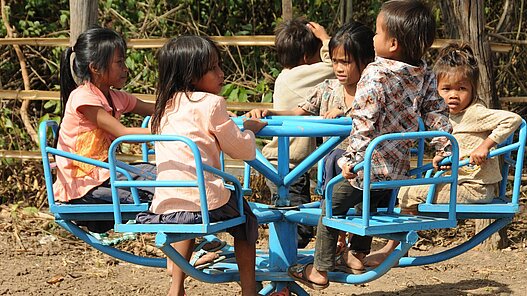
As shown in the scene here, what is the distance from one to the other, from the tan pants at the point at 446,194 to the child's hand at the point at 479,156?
11.2 inches

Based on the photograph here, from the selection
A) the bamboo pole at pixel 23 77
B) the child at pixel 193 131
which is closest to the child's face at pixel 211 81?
the child at pixel 193 131

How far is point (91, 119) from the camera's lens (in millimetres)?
4379

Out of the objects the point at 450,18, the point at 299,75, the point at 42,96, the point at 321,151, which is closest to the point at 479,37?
the point at 450,18

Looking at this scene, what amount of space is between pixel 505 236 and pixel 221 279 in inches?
109

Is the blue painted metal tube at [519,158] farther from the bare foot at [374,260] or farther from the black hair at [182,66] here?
the black hair at [182,66]

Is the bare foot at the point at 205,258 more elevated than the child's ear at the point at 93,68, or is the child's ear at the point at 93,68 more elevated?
the child's ear at the point at 93,68

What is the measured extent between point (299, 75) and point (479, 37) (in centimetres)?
137

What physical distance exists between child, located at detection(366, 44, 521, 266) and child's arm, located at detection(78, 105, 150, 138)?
123cm

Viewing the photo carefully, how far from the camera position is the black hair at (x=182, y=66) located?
3.92 meters

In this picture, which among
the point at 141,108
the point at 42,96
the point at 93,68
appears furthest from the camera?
the point at 42,96

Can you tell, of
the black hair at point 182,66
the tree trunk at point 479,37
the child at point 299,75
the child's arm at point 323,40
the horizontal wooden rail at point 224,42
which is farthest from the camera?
the horizontal wooden rail at point 224,42

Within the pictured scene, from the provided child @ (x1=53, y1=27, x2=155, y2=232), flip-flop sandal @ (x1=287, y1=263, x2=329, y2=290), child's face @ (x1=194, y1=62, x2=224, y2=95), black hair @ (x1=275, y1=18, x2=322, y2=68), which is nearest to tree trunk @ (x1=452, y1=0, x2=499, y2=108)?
black hair @ (x1=275, y1=18, x2=322, y2=68)

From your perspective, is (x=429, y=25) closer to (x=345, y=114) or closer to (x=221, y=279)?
(x=345, y=114)

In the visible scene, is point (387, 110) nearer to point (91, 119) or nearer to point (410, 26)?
point (410, 26)
